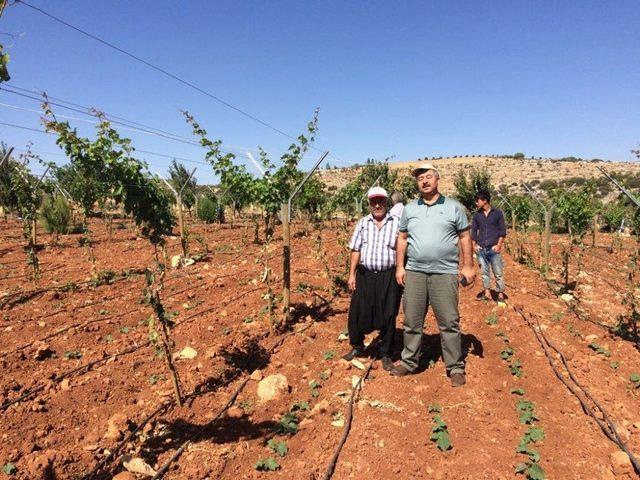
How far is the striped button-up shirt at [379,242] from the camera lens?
13.1 feet

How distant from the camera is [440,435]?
9.75 feet

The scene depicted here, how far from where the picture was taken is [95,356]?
5.01 meters

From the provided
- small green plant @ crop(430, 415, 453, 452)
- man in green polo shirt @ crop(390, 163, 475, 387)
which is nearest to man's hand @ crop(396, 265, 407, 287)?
man in green polo shirt @ crop(390, 163, 475, 387)

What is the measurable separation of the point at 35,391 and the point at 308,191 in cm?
1150

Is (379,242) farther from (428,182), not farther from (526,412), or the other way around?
(526,412)

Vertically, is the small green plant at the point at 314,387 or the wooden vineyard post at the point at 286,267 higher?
the wooden vineyard post at the point at 286,267

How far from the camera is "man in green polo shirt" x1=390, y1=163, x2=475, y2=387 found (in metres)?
3.51

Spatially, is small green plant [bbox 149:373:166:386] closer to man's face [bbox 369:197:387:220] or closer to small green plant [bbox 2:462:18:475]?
small green plant [bbox 2:462:18:475]

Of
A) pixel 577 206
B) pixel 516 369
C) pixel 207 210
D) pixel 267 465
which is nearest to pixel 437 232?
pixel 516 369

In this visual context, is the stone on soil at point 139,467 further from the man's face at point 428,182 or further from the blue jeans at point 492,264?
the blue jeans at point 492,264

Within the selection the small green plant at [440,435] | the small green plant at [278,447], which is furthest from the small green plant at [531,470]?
the small green plant at [278,447]

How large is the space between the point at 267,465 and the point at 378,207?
2.39 meters

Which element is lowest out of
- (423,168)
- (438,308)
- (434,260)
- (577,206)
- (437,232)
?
(438,308)

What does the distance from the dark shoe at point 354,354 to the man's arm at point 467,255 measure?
1541 mm
